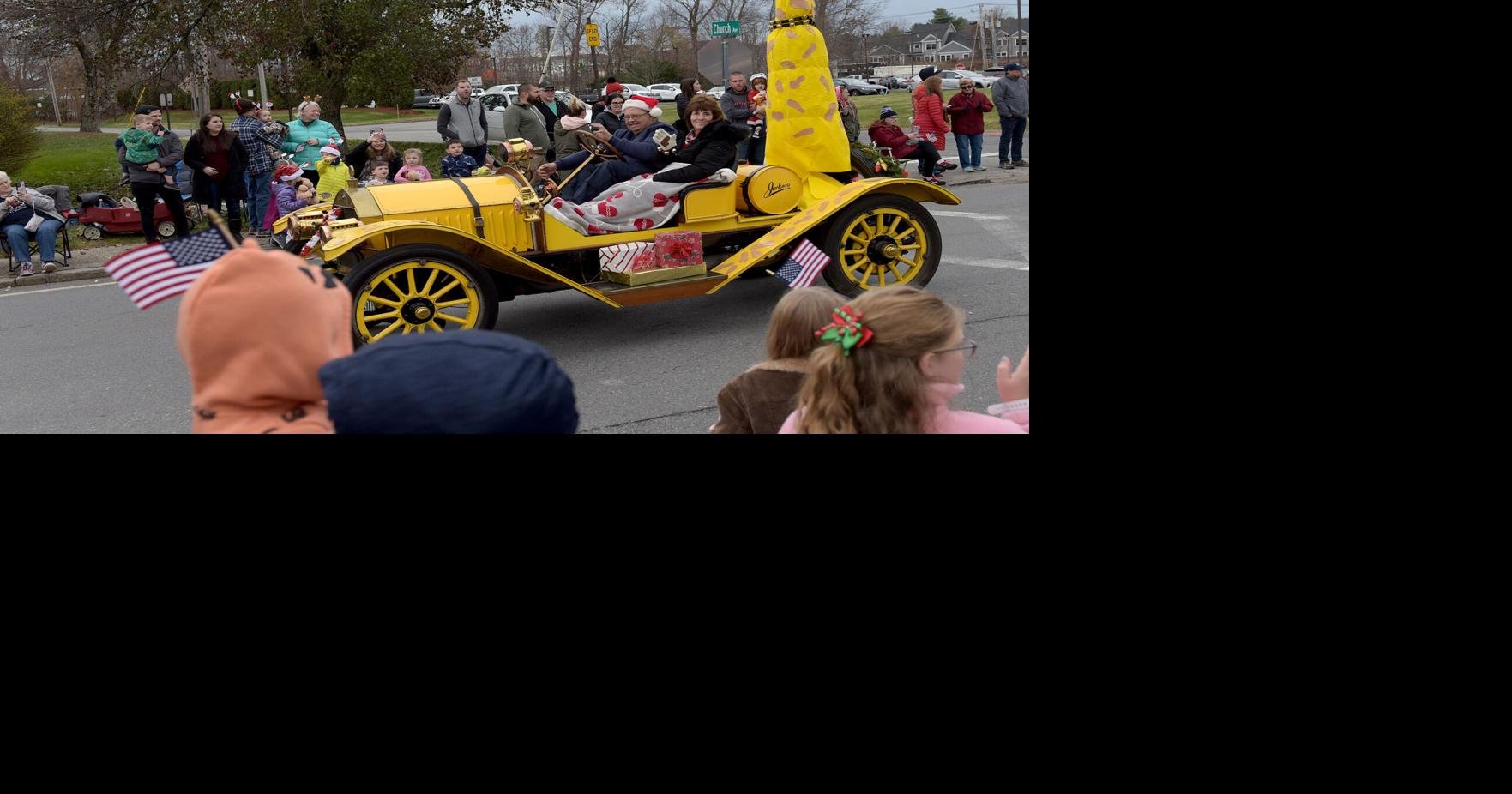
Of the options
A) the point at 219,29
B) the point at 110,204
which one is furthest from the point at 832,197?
the point at 219,29

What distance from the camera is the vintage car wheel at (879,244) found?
6062mm

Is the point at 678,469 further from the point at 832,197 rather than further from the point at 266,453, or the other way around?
the point at 832,197

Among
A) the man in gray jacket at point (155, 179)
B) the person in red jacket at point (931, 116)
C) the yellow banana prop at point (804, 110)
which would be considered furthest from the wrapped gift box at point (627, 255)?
the person in red jacket at point (931, 116)

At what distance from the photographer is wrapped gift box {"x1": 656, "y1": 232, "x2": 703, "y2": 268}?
575 centimetres

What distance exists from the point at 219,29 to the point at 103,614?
98cm

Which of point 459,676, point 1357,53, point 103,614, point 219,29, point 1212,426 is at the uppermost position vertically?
point 219,29

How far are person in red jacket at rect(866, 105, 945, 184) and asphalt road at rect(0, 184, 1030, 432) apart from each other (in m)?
2.91

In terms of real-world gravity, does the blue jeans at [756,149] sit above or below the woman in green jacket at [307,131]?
below

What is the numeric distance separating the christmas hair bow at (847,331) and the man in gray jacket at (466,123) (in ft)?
14.2

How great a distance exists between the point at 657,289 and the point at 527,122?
3.43 meters

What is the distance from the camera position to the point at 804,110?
592 cm

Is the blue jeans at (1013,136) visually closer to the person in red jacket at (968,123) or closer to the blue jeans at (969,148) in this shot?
the person in red jacket at (968,123)

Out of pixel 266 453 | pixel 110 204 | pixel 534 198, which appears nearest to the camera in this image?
pixel 266 453

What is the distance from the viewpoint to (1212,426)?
5.41ft
